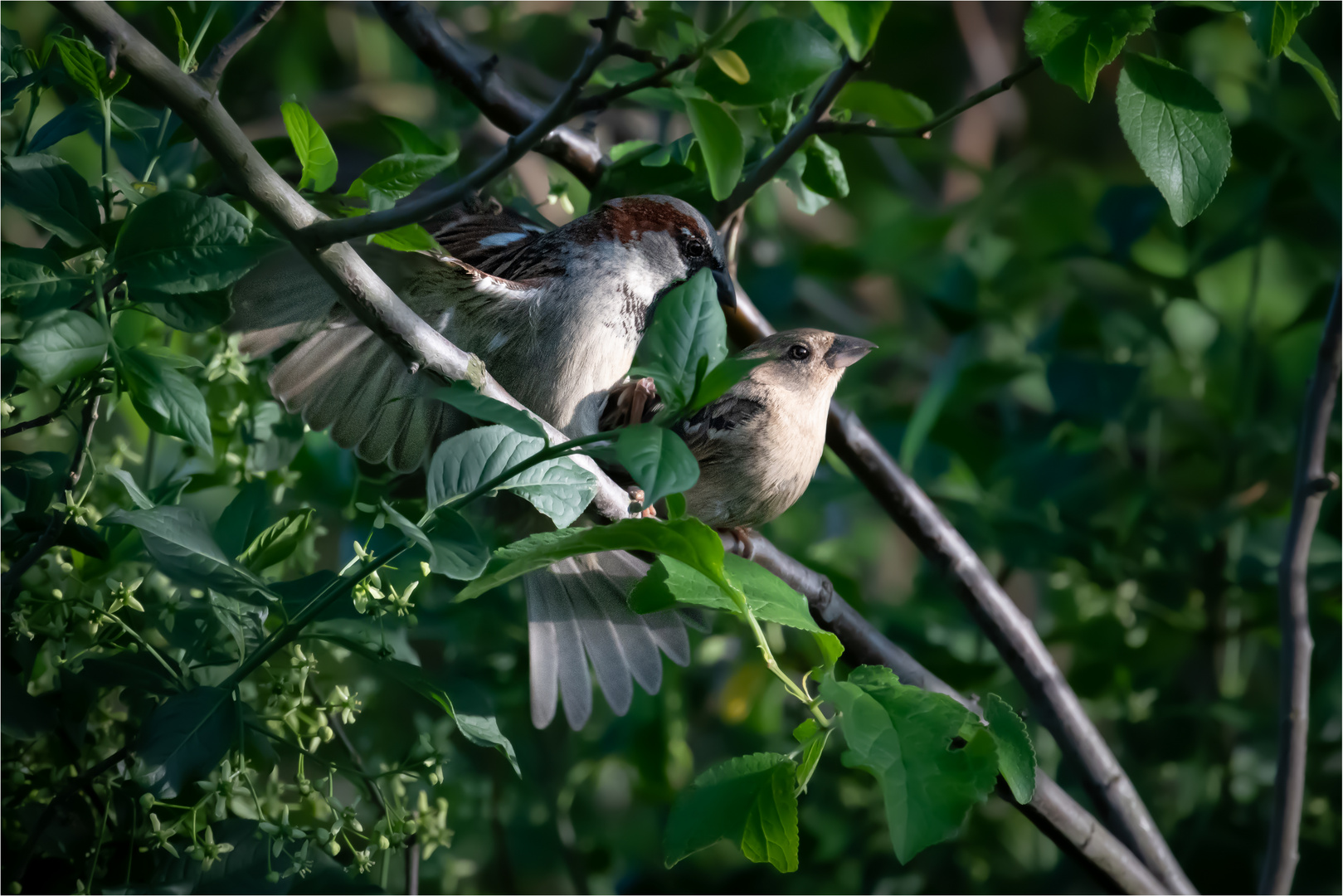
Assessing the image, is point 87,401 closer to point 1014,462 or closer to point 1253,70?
point 1014,462

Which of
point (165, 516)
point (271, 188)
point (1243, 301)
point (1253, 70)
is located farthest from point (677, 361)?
point (1253, 70)

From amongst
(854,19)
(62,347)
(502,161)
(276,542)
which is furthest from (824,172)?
(62,347)

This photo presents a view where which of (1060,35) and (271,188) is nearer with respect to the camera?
(271,188)

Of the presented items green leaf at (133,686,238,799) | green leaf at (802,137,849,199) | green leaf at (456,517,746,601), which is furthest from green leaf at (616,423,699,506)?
green leaf at (802,137,849,199)

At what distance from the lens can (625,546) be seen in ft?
2.82

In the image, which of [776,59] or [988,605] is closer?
[776,59]

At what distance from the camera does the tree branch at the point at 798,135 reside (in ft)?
4.00

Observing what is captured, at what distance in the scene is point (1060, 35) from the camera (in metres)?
1.09

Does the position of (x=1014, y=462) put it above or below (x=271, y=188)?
below

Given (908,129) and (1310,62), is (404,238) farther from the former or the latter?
(1310,62)

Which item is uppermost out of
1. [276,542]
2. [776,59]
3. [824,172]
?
[776,59]

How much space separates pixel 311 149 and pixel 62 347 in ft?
0.96

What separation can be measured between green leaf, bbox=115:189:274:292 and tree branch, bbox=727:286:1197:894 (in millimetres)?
939

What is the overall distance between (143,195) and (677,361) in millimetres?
639
